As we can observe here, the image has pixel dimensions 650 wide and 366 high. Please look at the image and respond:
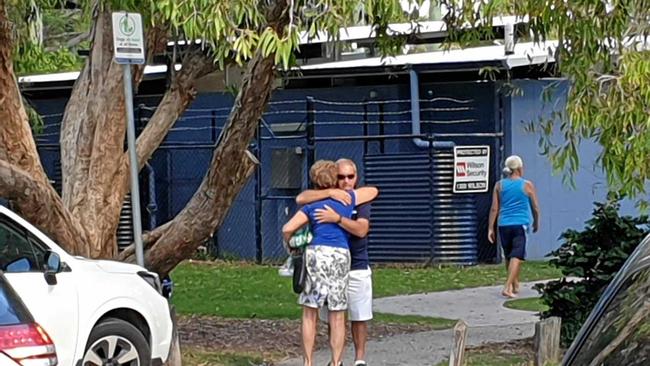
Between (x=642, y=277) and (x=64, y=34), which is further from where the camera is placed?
(x=64, y=34)

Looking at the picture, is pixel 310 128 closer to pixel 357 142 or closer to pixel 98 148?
pixel 357 142

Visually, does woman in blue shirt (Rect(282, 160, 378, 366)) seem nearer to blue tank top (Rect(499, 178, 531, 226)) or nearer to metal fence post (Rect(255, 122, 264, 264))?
blue tank top (Rect(499, 178, 531, 226))

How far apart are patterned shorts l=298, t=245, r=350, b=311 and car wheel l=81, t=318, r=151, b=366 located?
1364mm

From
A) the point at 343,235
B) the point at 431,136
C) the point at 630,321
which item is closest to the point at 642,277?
the point at 630,321

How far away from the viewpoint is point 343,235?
9.31m

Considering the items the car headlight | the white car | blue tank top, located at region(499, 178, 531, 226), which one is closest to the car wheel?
the white car

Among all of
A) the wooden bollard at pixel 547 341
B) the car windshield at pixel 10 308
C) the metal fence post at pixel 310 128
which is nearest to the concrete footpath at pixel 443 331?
the wooden bollard at pixel 547 341

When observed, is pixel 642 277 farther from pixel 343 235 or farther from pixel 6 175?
pixel 6 175

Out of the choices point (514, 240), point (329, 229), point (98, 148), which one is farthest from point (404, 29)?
point (329, 229)

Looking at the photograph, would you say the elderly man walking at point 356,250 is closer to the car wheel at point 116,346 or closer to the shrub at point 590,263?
the car wheel at point 116,346

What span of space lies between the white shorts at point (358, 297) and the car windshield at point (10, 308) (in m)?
3.50

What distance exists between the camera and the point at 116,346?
28.3 feet

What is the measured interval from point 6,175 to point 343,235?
2.79 metres

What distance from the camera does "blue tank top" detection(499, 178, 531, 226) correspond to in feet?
47.9
